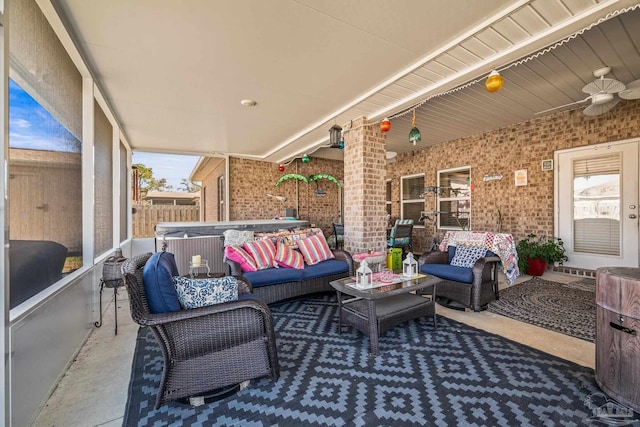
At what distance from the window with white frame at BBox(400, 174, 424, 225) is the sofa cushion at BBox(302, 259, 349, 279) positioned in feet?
14.9

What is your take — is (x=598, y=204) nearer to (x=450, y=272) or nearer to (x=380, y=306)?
(x=450, y=272)

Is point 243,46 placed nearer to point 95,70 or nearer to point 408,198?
point 95,70

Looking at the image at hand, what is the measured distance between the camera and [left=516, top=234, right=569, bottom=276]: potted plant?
195 inches

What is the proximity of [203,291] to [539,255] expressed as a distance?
552cm

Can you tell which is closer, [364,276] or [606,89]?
[364,276]

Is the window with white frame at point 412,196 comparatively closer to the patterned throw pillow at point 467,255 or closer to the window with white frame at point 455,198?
the window with white frame at point 455,198

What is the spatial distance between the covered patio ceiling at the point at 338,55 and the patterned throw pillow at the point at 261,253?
6.59ft

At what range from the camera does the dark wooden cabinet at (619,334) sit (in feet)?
5.40

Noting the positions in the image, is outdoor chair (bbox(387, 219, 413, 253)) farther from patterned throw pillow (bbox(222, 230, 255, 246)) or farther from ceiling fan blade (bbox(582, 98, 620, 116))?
ceiling fan blade (bbox(582, 98, 620, 116))

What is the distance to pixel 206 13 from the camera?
2.22 m

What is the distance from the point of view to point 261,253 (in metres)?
3.64

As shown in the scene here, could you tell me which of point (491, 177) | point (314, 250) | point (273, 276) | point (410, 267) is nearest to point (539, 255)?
point (491, 177)

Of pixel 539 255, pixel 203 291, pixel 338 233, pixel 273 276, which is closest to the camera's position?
pixel 203 291

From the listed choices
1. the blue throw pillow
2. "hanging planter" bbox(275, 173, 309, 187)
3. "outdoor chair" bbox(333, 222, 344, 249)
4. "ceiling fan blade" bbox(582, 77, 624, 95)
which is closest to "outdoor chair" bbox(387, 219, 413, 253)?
"outdoor chair" bbox(333, 222, 344, 249)
